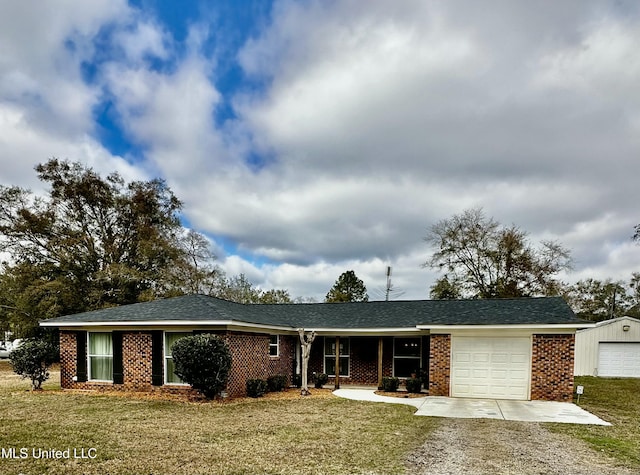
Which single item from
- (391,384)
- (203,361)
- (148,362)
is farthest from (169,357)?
(391,384)

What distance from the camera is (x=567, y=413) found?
10.3m

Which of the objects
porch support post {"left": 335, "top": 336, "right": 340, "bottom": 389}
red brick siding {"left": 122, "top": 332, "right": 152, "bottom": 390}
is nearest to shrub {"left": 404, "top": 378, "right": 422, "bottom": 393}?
porch support post {"left": 335, "top": 336, "right": 340, "bottom": 389}

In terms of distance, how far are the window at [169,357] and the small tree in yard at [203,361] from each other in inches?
60.8

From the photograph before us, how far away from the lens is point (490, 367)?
13141 millimetres

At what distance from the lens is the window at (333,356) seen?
53.8 ft

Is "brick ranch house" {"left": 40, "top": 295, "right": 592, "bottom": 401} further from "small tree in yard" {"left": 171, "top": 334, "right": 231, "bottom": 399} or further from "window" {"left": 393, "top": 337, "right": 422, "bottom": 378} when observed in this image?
"small tree in yard" {"left": 171, "top": 334, "right": 231, "bottom": 399}

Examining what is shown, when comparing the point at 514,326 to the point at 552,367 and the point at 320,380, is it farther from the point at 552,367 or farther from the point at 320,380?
the point at 320,380

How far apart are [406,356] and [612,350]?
13.3 m

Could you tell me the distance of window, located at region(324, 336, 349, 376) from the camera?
53.8 feet

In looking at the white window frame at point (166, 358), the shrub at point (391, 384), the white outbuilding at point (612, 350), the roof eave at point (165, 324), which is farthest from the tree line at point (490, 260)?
the white window frame at point (166, 358)

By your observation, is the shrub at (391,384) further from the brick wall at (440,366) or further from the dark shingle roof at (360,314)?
the dark shingle roof at (360,314)

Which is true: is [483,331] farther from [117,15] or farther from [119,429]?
[117,15]

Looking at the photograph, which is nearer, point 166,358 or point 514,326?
point 514,326

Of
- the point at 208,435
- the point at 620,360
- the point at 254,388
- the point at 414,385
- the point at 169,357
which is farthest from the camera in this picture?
the point at 620,360
